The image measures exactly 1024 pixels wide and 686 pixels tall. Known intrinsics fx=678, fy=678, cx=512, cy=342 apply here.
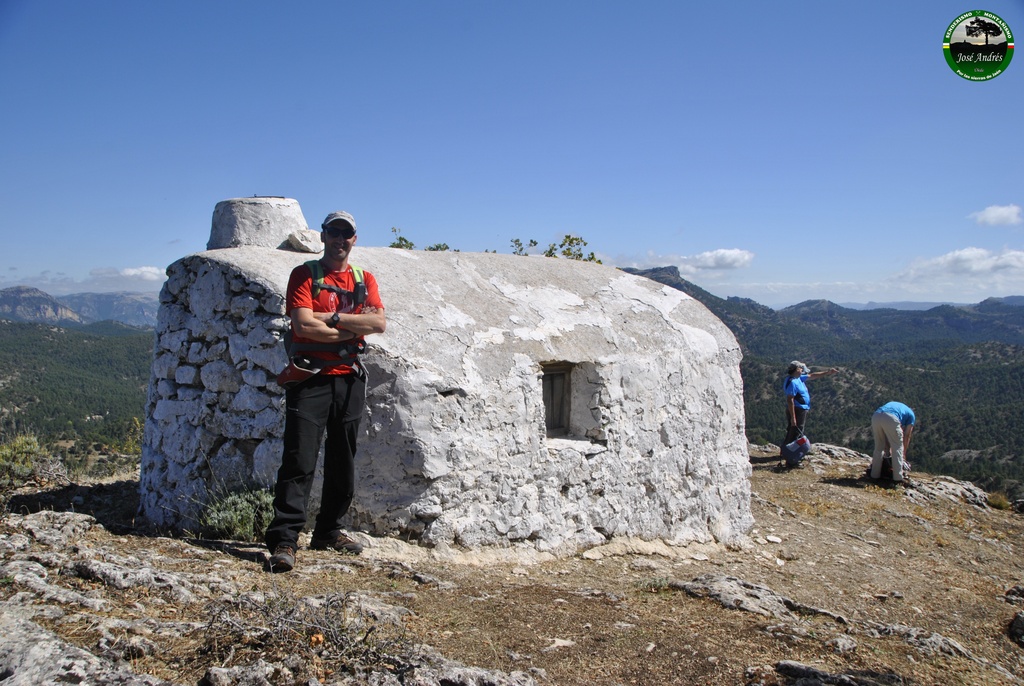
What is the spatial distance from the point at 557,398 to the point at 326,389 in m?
2.86

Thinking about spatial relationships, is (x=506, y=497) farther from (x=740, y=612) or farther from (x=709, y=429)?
(x=709, y=429)

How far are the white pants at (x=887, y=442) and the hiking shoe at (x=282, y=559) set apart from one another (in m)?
10.4

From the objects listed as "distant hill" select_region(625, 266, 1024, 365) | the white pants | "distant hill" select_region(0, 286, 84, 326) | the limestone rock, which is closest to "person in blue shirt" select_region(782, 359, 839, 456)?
the white pants

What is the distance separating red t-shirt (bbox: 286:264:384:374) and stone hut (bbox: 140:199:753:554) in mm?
720

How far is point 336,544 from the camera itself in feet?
16.6

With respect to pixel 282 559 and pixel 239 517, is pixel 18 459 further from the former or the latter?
pixel 282 559

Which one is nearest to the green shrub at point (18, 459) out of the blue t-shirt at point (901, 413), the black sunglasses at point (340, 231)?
the black sunglasses at point (340, 231)

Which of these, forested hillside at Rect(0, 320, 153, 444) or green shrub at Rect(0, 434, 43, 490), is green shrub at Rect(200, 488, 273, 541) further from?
forested hillside at Rect(0, 320, 153, 444)

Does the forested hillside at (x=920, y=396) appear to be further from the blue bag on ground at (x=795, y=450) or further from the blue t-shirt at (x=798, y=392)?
the blue t-shirt at (x=798, y=392)

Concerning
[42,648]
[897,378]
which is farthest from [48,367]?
[897,378]

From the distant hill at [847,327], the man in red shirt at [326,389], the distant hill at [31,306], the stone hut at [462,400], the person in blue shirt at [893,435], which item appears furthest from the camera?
the distant hill at [31,306]

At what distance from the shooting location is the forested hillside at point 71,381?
2972 centimetres

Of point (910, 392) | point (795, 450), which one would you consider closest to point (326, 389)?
point (795, 450)

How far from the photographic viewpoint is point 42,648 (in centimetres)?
272
